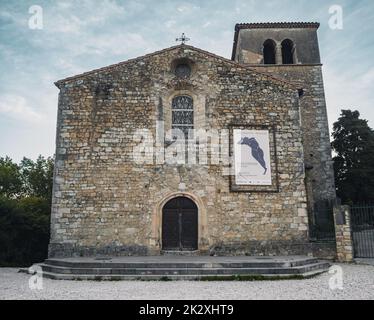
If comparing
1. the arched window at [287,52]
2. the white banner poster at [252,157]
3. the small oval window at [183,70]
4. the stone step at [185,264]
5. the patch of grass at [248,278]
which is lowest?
the patch of grass at [248,278]

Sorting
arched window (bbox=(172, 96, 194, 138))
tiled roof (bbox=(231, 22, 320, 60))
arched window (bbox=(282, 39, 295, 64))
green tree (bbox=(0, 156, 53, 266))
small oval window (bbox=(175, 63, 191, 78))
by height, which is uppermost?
tiled roof (bbox=(231, 22, 320, 60))

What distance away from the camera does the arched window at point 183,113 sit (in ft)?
43.4

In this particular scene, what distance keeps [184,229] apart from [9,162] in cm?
2466

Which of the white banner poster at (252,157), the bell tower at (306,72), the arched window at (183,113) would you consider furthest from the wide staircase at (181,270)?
the bell tower at (306,72)

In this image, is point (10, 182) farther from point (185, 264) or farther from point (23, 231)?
point (185, 264)

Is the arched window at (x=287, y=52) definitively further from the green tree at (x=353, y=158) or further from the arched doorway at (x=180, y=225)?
the arched doorway at (x=180, y=225)

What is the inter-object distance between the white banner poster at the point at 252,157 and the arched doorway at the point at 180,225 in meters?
2.04

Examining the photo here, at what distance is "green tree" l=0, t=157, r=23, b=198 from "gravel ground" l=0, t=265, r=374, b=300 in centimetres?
2021

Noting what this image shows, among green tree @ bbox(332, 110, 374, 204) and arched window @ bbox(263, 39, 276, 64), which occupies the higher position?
arched window @ bbox(263, 39, 276, 64)

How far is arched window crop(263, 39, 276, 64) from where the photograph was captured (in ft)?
67.5

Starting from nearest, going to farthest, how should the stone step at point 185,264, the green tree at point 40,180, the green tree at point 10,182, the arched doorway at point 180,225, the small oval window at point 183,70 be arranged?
1. the stone step at point 185,264
2. the arched doorway at point 180,225
3. the small oval window at point 183,70
4. the green tree at point 40,180
5. the green tree at point 10,182

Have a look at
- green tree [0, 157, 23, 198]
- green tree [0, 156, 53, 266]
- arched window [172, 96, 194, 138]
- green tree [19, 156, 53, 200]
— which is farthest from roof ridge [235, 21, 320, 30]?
green tree [0, 157, 23, 198]

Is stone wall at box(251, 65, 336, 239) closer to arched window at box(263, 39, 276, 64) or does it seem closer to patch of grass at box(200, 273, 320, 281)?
arched window at box(263, 39, 276, 64)

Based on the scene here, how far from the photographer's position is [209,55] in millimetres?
13734
